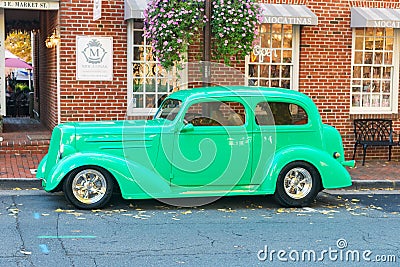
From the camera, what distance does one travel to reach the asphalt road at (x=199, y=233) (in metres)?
6.24

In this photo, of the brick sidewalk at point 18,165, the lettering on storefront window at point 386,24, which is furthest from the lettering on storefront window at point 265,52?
the brick sidewalk at point 18,165

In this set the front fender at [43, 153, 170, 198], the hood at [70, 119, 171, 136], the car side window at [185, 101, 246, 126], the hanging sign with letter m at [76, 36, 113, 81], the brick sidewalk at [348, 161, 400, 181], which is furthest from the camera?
the hanging sign with letter m at [76, 36, 113, 81]

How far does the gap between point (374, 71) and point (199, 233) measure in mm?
8148

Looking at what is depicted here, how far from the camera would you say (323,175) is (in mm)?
8930

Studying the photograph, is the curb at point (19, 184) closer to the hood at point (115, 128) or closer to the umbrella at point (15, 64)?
the hood at point (115, 128)

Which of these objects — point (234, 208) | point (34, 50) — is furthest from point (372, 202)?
point (34, 50)

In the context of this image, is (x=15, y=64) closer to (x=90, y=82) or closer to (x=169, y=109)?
(x=90, y=82)

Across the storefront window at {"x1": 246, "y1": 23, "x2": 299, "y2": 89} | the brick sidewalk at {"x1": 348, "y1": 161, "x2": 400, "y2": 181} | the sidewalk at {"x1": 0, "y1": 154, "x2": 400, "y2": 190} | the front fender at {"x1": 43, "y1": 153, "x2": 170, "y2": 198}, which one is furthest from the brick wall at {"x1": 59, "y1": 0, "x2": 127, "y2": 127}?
the brick sidewalk at {"x1": 348, "y1": 161, "x2": 400, "y2": 181}

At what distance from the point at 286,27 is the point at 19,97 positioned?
452 inches

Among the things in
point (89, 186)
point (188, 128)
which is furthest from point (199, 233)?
point (89, 186)

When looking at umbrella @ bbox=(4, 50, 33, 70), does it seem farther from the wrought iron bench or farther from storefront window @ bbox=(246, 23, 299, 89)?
the wrought iron bench

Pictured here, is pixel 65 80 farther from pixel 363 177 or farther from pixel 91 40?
pixel 363 177

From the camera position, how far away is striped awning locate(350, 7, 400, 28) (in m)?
12.8

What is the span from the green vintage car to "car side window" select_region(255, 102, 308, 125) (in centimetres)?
1
